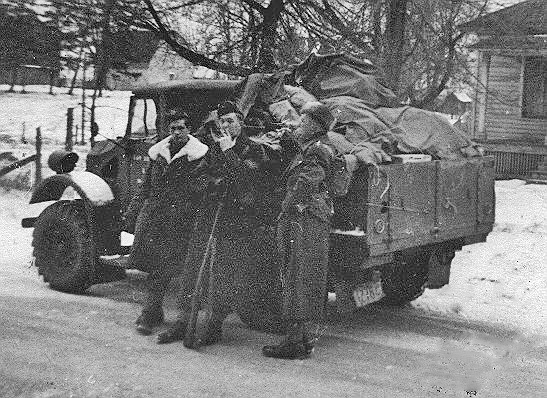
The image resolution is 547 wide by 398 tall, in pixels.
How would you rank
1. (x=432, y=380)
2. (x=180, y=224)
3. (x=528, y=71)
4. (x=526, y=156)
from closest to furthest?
1. (x=432, y=380)
2. (x=180, y=224)
3. (x=526, y=156)
4. (x=528, y=71)

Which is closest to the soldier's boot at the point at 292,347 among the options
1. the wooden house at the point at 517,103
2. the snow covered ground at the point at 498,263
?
the snow covered ground at the point at 498,263

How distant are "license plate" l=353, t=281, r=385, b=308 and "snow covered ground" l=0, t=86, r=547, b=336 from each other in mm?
1506

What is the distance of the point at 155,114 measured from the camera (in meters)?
8.48

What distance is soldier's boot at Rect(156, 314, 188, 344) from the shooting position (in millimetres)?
6578

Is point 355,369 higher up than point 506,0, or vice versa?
point 506,0

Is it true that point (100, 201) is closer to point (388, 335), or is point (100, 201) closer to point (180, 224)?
point (180, 224)

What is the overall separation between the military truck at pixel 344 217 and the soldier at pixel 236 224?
168mm

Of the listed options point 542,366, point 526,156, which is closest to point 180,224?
point 542,366

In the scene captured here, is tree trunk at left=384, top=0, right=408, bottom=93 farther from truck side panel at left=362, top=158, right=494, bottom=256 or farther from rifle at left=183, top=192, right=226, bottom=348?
rifle at left=183, top=192, right=226, bottom=348

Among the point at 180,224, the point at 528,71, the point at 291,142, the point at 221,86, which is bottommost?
the point at 180,224

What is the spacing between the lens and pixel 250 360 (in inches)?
245

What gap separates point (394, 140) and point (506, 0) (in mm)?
10882

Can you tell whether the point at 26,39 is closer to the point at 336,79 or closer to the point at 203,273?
the point at 336,79

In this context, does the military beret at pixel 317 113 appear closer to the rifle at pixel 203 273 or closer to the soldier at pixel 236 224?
the soldier at pixel 236 224
